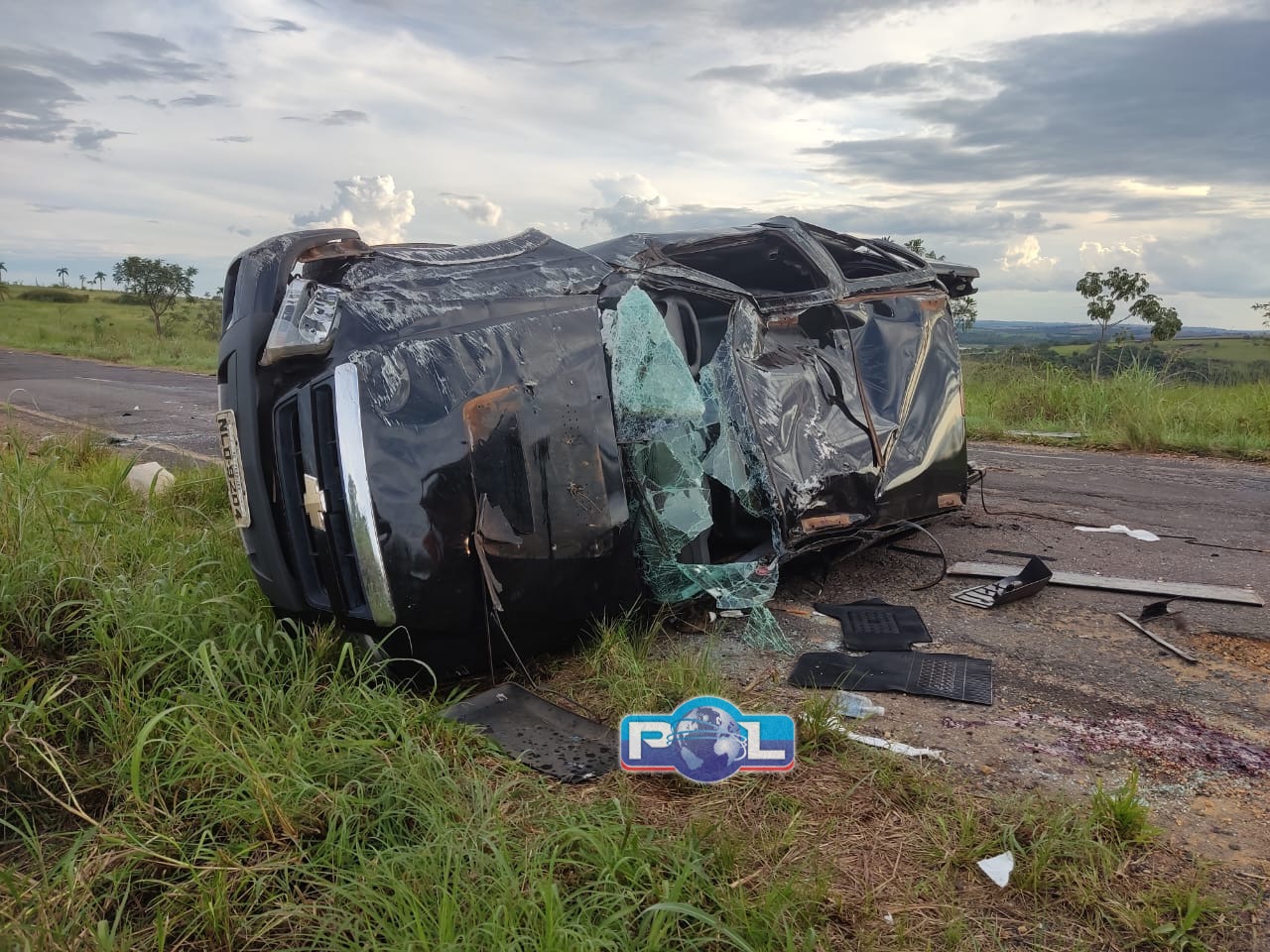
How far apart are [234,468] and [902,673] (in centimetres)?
232

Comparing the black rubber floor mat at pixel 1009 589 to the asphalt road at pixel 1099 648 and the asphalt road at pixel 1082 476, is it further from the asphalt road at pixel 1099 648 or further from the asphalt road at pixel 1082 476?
the asphalt road at pixel 1082 476

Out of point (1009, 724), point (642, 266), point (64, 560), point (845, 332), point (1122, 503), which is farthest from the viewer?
point (1122, 503)

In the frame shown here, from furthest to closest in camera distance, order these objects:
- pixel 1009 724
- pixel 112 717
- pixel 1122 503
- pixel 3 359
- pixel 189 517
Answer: pixel 3 359, pixel 1122 503, pixel 189 517, pixel 1009 724, pixel 112 717

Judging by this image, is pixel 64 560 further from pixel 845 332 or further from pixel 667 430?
pixel 845 332

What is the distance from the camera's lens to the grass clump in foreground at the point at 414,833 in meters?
1.71

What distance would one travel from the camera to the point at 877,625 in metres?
3.40

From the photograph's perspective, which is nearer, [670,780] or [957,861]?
[957,861]

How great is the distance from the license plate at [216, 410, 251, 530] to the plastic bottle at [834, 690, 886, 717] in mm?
1946

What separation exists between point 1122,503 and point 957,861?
4.12 m

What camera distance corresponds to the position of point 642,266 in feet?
11.1

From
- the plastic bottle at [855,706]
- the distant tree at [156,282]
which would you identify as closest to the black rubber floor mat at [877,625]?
the plastic bottle at [855,706]

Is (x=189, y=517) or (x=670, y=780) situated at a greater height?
(x=189, y=517)

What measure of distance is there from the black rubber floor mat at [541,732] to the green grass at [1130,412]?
6.48 m

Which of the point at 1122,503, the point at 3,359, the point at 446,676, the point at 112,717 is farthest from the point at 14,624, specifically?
the point at 3,359
